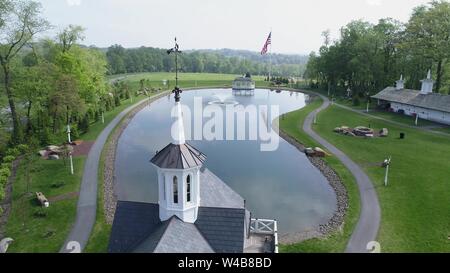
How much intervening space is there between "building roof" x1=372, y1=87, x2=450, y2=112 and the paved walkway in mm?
49725

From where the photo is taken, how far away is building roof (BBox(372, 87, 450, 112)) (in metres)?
53.7

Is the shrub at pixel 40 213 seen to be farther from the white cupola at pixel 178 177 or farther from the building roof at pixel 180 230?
the white cupola at pixel 178 177

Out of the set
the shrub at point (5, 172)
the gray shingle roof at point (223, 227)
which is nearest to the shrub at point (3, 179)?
the shrub at point (5, 172)

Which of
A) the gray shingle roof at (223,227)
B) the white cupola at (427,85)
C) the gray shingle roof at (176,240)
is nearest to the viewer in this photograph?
the gray shingle roof at (176,240)

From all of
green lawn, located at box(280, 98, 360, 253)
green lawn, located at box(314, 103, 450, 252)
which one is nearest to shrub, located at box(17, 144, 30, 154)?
green lawn, located at box(280, 98, 360, 253)

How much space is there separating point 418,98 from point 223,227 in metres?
55.6

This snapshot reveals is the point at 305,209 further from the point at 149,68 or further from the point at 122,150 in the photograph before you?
the point at 149,68

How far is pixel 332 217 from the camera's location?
1022 inches

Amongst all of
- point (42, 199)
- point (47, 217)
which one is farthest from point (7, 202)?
point (47, 217)

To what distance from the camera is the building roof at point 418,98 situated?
53688 millimetres

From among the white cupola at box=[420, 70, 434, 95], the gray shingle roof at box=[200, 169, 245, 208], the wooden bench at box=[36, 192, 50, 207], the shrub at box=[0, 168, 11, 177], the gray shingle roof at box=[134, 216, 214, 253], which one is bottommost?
the wooden bench at box=[36, 192, 50, 207]

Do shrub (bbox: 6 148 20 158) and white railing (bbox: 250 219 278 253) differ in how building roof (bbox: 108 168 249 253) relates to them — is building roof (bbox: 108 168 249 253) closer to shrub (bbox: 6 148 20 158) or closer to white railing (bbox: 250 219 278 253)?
white railing (bbox: 250 219 278 253)

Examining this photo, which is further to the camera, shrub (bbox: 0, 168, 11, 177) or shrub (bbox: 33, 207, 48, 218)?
shrub (bbox: 0, 168, 11, 177)

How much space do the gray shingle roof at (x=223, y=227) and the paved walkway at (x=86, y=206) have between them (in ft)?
31.4
